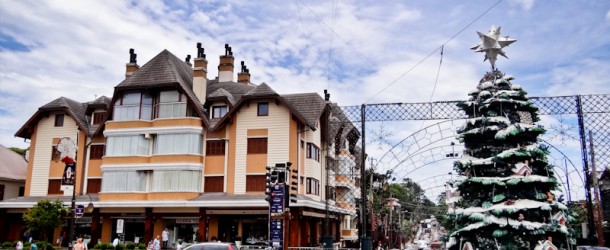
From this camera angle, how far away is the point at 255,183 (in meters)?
33.3

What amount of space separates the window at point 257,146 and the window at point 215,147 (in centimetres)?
209

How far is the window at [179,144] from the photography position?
112 ft

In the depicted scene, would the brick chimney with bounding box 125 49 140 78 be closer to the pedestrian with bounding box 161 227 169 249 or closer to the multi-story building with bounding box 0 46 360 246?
the multi-story building with bounding box 0 46 360 246

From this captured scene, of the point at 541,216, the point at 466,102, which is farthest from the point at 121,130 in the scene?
the point at 541,216

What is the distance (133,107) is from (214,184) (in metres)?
7.96

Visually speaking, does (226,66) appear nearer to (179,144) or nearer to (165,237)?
(179,144)

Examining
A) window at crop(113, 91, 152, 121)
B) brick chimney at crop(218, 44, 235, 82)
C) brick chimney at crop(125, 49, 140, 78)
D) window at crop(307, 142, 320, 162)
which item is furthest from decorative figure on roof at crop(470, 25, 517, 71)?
brick chimney at crop(125, 49, 140, 78)

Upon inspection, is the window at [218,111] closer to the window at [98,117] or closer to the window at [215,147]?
the window at [215,147]

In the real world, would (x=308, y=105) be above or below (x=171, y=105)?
above

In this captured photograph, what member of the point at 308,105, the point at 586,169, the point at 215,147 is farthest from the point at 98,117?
the point at 586,169

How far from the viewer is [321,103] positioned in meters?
35.4

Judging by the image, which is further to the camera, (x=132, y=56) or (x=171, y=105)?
(x=132, y=56)

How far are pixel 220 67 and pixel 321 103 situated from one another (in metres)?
11.1

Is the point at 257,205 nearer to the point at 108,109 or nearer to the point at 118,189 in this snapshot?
the point at 118,189
